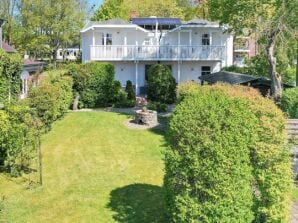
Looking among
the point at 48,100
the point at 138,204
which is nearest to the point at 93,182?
the point at 138,204

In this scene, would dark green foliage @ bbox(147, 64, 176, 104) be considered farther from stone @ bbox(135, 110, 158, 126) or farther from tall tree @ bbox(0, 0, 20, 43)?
tall tree @ bbox(0, 0, 20, 43)

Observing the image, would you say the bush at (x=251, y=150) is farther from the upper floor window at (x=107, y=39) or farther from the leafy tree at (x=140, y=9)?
the leafy tree at (x=140, y=9)

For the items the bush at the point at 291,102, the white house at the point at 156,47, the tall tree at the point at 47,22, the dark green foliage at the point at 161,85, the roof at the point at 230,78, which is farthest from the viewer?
the tall tree at the point at 47,22

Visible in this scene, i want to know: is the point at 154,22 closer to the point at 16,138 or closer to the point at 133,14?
the point at 16,138

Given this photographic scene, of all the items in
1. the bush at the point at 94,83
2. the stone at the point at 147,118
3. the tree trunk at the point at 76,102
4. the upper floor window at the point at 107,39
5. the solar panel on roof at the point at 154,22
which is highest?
the solar panel on roof at the point at 154,22

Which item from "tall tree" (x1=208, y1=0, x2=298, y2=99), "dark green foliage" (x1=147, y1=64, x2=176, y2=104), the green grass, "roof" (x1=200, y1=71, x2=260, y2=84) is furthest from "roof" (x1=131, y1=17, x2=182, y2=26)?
the green grass

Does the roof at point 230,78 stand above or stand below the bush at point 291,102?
above

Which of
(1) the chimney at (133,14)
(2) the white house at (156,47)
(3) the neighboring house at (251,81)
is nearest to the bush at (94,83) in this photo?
(2) the white house at (156,47)
